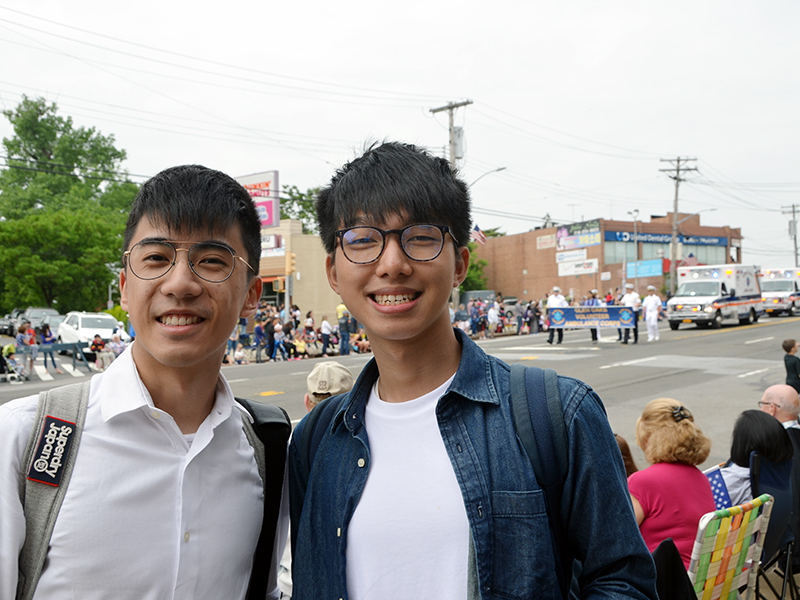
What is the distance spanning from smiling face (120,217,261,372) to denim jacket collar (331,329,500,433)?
1.43 feet

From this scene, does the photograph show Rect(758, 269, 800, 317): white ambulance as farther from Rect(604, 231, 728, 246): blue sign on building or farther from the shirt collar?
the shirt collar

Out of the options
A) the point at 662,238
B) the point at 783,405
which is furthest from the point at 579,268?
the point at 783,405

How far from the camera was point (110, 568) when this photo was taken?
1599mm

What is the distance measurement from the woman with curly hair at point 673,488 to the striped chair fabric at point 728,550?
257 mm

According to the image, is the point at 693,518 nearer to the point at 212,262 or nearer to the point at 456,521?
the point at 456,521

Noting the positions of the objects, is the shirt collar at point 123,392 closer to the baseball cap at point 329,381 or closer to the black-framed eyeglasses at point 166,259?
the black-framed eyeglasses at point 166,259

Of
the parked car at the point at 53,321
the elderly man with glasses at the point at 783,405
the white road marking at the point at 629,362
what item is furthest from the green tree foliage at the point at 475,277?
the elderly man with glasses at the point at 783,405

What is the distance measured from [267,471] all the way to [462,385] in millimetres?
729

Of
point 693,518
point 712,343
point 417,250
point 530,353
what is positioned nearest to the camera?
point 417,250

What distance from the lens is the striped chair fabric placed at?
3011 millimetres

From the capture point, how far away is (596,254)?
56125 millimetres

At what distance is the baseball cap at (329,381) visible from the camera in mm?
4242

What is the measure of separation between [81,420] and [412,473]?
90 centimetres

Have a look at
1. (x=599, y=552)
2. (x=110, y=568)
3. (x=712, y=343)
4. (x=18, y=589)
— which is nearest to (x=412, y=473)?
(x=599, y=552)
